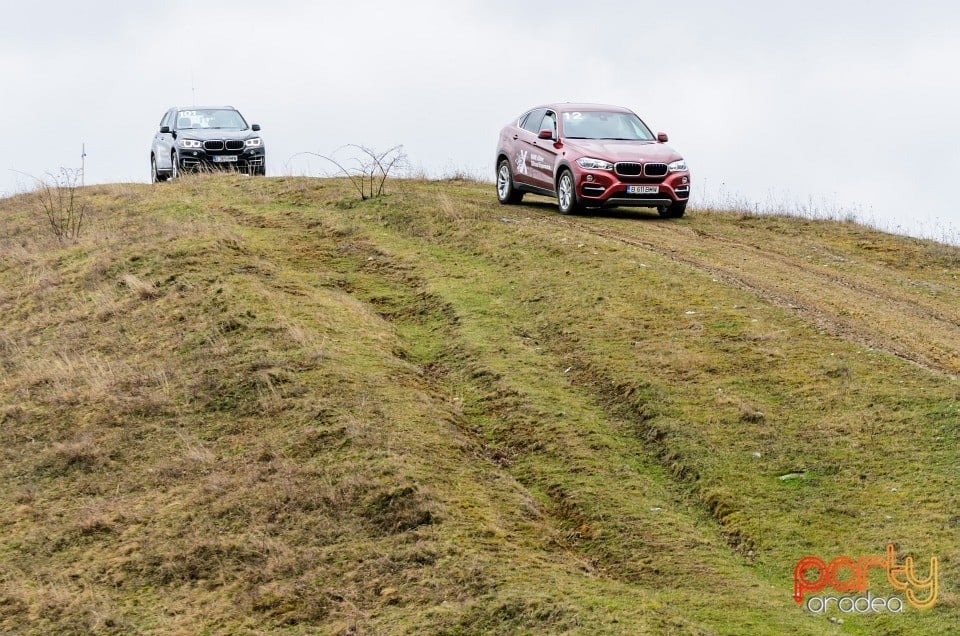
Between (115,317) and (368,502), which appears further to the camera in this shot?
(115,317)

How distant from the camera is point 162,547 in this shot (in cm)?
896

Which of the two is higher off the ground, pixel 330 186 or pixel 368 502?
pixel 330 186

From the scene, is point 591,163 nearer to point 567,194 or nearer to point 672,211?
point 567,194

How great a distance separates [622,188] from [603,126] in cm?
166

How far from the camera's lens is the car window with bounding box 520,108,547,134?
802 inches

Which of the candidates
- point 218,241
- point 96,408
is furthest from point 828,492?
point 218,241

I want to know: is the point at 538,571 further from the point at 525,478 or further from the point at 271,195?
the point at 271,195

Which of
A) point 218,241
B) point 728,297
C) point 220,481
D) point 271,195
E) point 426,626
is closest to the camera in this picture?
point 426,626

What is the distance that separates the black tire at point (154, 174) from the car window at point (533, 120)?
10.7m

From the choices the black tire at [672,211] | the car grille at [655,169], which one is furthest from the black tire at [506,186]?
the car grille at [655,169]

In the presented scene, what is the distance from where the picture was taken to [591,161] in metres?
18.6

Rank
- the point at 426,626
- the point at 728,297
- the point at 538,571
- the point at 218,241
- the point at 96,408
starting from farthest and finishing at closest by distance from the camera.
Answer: the point at 218,241
the point at 728,297
the point at 96,408
the point at 538,571
the point at 426,626

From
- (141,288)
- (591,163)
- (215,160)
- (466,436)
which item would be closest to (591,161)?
(591,163)

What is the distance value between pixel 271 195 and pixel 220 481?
12.3m
